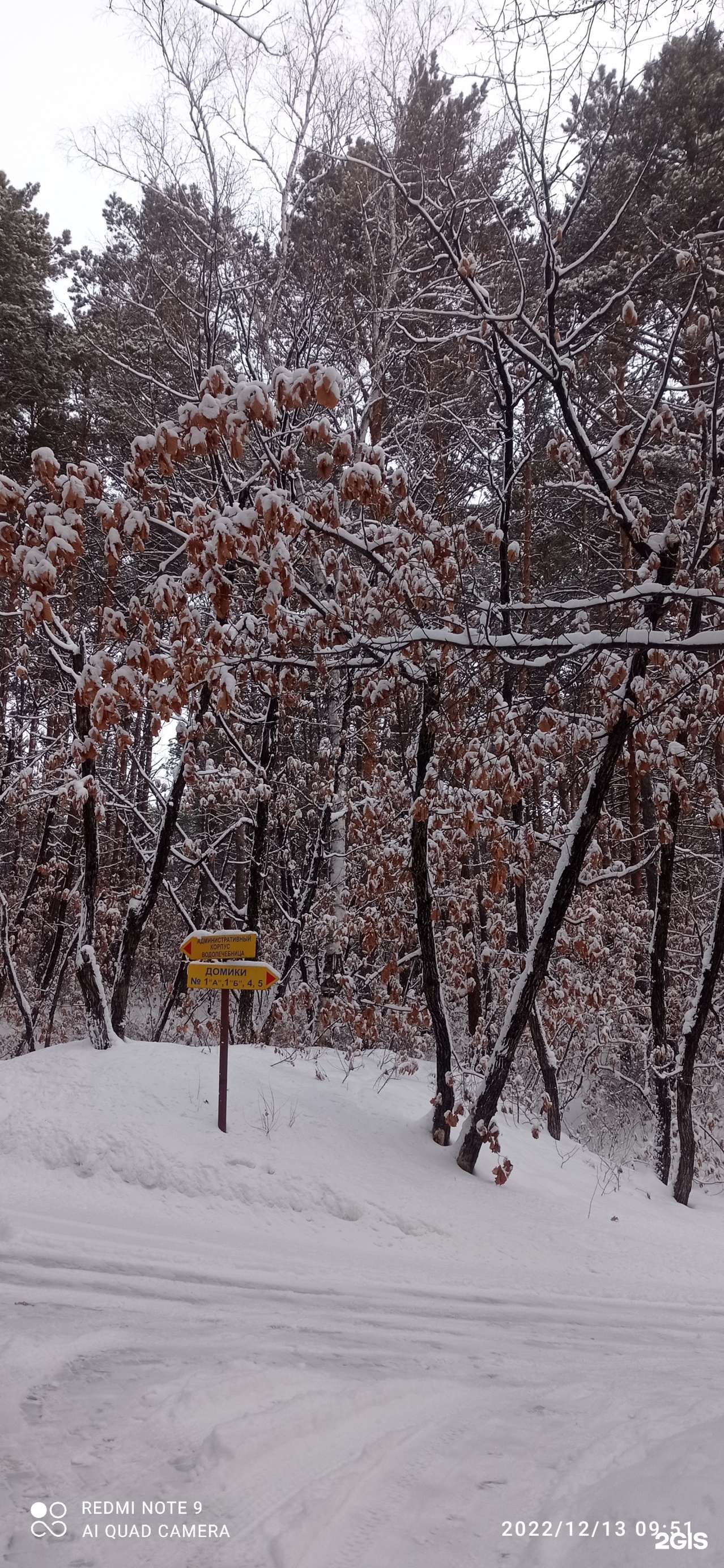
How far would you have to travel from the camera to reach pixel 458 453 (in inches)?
488

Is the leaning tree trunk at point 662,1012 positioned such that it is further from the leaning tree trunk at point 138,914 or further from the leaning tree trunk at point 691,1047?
the leaning tree trunk at point 138,914

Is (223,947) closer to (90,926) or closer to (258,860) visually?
(90,926)

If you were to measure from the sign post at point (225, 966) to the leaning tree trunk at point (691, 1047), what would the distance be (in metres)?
4.40

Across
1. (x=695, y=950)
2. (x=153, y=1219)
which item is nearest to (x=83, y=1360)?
(x=153, y=1219)

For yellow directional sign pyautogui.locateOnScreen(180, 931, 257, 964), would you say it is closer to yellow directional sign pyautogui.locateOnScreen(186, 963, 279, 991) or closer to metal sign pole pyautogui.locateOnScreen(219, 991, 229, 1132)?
yellow directional sign pyautogui.locateOnScreen(186, 963, 279, 991)

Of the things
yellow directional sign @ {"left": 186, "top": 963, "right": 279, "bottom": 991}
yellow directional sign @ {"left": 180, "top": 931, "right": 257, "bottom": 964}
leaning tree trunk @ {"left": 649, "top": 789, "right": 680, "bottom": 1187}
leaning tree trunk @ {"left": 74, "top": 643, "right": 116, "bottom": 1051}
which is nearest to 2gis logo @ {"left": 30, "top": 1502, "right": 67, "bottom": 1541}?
yellow directional sign @ {"left": 186, "top": 963, "right": 279, "bottom": 991}

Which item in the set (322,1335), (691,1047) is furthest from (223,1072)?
(691,1047)

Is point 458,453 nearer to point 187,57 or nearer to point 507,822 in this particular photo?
point 187,57

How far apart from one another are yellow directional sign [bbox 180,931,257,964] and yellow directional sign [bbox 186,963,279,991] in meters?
0.07

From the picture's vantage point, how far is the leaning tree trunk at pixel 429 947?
677 centimetres

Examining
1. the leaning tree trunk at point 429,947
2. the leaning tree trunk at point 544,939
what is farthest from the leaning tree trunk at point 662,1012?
the leaning tree trunk at point 429,947

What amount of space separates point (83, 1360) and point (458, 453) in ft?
37.9

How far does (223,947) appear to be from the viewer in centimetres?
650

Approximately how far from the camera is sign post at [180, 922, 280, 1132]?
639 cm
